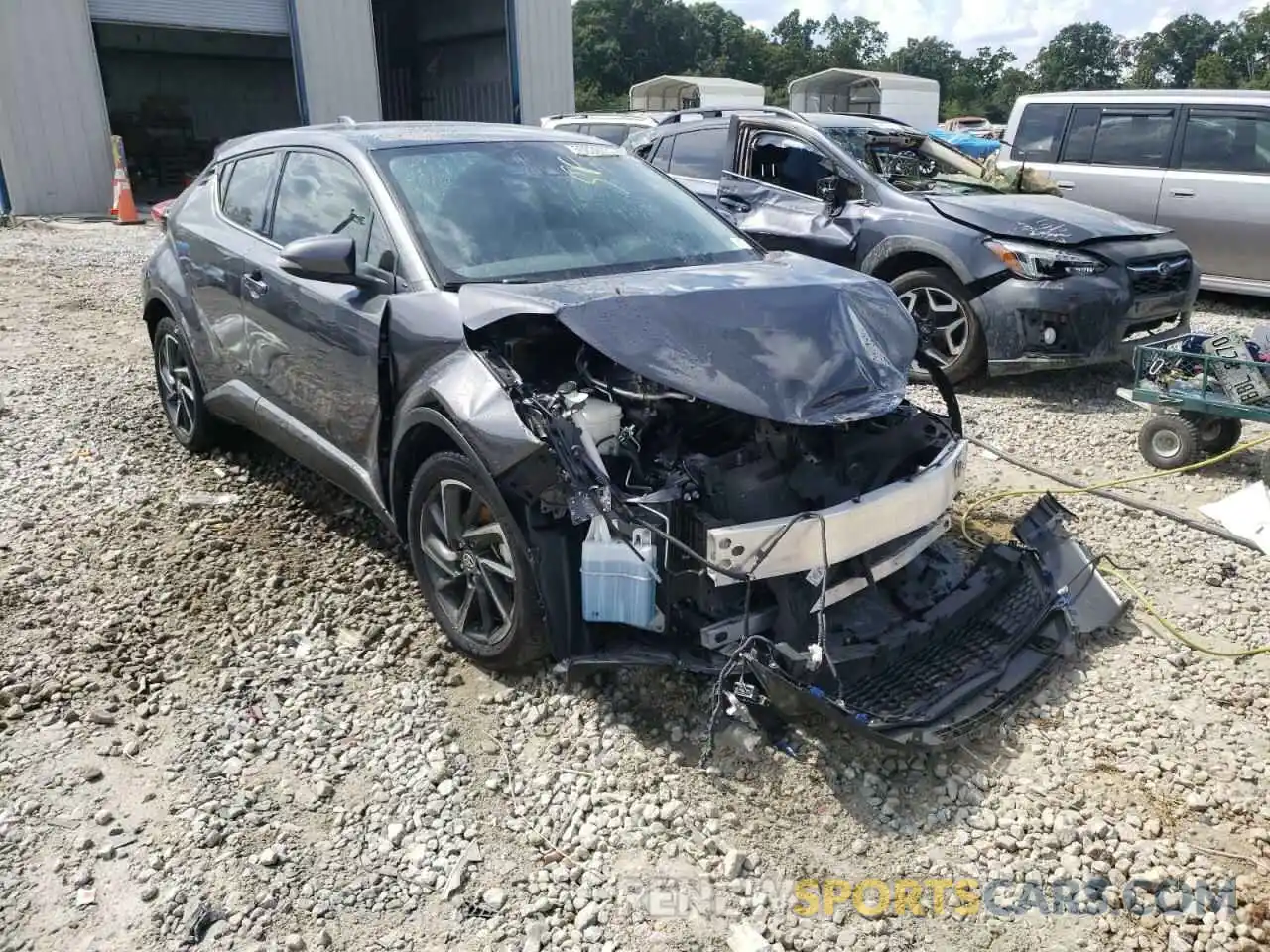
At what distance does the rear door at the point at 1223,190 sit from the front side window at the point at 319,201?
25.5 feet

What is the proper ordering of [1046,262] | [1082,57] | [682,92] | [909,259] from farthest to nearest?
[1082,57]
[682,92]
[909,259]
[1046,262]

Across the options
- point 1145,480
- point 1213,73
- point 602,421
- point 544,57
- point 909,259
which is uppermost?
point 544,57

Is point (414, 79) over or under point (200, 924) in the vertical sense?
over

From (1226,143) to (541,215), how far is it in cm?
758


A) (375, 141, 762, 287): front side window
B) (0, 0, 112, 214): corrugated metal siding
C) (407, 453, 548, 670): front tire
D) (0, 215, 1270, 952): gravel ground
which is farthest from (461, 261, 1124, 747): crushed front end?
(0, 0, 112, 214): corrugated metal siding

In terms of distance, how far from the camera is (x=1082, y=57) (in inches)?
4129

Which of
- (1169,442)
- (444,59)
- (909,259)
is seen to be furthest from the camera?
(444,59)

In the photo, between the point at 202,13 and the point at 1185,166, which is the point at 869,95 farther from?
the point at 1185,166

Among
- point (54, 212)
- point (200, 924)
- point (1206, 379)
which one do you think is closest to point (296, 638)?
point (200, 924)

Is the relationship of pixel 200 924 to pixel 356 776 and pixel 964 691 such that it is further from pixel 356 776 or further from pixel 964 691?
pixel 964 691

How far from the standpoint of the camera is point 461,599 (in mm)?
3666

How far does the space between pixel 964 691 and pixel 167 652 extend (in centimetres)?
281

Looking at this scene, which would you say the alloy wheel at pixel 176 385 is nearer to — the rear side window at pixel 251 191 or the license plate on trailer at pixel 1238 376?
the rear side window at pixel 251 191

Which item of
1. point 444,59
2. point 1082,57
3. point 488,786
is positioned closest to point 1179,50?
point 1082,57
